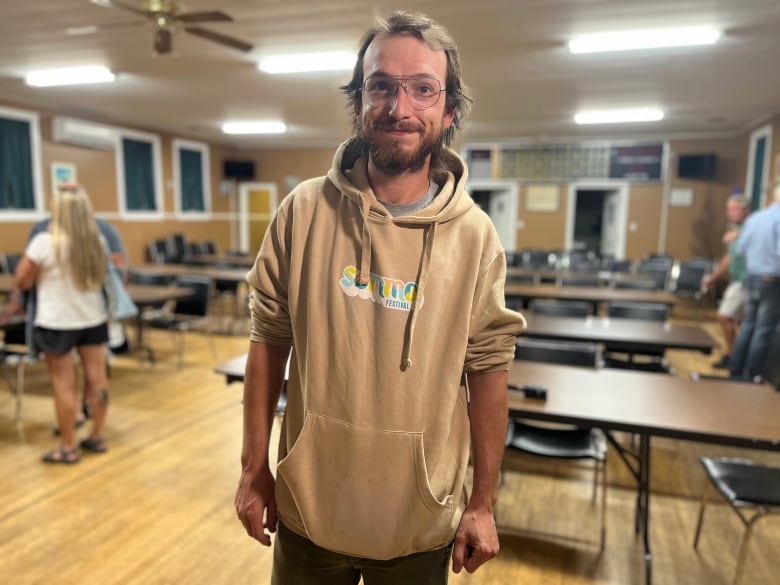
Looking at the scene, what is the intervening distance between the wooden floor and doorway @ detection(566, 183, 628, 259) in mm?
7359

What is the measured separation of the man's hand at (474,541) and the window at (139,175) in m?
9.53

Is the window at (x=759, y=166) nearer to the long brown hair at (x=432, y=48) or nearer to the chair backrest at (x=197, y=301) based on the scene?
the chair backrest at (x=197, y=301)

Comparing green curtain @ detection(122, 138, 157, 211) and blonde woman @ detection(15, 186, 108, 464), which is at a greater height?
green curtain @ detection(122, 138, 157, 211)

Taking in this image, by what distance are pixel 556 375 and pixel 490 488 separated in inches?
57.2

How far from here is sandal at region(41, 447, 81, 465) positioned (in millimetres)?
3043

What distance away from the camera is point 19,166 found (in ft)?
24.5

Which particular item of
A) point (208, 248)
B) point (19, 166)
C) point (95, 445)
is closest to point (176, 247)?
point (208, 248)

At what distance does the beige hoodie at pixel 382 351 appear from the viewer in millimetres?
984

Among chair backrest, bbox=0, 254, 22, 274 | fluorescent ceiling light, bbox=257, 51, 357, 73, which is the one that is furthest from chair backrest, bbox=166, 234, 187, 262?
fluorescent ceiling light, bbox=257, 51, 357, 73

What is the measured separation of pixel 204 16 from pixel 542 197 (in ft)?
26.3

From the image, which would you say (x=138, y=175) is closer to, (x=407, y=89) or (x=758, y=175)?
(x=407, y=89)

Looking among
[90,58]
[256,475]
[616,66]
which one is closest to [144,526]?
[256,475]

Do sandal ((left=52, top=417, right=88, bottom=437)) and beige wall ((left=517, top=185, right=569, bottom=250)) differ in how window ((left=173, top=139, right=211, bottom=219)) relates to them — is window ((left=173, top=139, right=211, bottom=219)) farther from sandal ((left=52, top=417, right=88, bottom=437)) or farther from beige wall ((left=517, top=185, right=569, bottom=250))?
sandal ((left=52, top=417, right=88, bottom=437))

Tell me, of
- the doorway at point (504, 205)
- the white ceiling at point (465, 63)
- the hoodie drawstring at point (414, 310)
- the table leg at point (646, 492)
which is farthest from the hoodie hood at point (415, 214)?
the doorway at point (504, 205)
